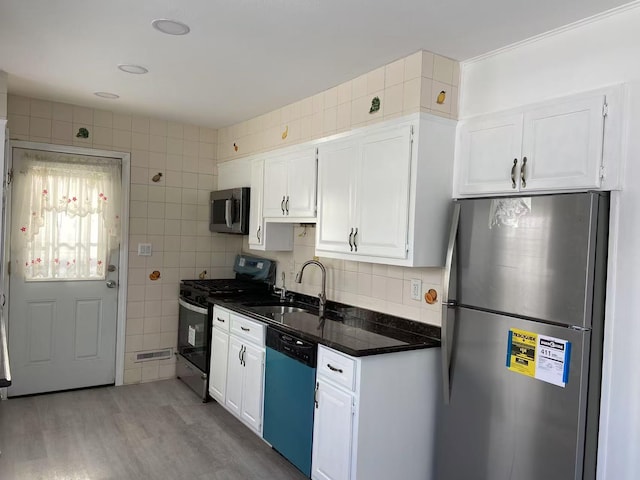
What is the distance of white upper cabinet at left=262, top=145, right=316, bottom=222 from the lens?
10.8 ft

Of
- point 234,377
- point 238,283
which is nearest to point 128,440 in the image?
point 234,377

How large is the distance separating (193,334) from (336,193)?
2.02m

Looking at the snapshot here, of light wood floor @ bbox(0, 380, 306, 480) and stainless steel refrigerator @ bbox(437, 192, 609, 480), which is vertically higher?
stainless steel refrigerator @ bbox(437, 192, 609, 480)

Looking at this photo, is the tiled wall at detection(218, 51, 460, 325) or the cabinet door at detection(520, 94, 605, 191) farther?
the tiled wall at detection(218, 51, 460, 325)

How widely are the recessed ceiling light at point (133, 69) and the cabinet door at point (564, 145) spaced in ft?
7.51

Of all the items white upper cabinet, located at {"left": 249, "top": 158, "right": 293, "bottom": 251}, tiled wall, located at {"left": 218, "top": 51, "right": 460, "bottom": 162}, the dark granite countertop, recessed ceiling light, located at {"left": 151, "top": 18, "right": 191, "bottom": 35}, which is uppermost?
recessed ceiling light, located at {"left": 151, "top": 18, "right": 191, "bottom": 35}

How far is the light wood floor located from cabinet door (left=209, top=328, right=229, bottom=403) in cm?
16

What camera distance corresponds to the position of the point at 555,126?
85.4 inches

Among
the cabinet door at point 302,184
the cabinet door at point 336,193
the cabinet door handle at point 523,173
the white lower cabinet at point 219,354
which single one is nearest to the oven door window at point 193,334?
the white lower cabinet at point 219,354

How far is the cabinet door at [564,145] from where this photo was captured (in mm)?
2023

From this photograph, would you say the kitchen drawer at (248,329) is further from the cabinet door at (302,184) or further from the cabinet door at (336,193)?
the cabinet door at (302,184)

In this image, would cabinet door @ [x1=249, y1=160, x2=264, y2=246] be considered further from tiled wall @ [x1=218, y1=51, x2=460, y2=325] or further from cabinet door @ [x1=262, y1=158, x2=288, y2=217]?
tiled wall @ [x1=218, y1=51, x2=460, y2=325]

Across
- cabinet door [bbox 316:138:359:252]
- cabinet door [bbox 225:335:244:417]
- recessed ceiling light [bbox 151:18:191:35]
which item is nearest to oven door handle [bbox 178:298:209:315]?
cabinet door [bbox 225:335:244:417]

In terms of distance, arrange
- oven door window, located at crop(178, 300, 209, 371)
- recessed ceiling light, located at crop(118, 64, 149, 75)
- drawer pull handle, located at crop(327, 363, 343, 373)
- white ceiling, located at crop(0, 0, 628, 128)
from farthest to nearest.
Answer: oven door window, located at crop(178, 300, 209, 371)
recessed ceiling light, located at crop(118, 64, 149, 75)
drawer pull handle, located at crop(327, 363, 343, 373)
white ceiling, located at crop(0, 0, 628, 128)
